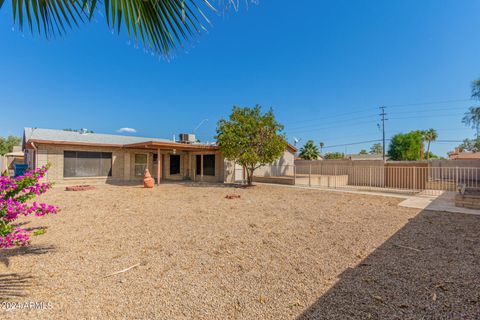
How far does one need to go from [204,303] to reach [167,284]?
66cm

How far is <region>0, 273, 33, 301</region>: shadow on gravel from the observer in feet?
8.37

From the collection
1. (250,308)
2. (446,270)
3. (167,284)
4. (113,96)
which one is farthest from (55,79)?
(446,270)

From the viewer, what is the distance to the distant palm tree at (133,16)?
4.37 feet

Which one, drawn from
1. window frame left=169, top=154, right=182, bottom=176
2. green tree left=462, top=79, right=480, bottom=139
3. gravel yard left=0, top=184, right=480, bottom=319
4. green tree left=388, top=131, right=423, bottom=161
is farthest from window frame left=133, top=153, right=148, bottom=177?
green tree left=388, top=131, right=423, bottom=161

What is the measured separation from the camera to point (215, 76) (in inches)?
861

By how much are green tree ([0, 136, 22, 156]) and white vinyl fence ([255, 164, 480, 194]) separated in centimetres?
4608

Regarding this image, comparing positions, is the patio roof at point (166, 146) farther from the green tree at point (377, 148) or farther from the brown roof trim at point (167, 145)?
the green tree at point (377, 148)

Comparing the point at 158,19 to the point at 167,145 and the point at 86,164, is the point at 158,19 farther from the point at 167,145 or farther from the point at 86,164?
the point at 86,164

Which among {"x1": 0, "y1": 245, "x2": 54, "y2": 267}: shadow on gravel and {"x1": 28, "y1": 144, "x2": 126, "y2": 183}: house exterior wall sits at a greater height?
{"x1": 28, "y1": 144, "x2": 126, "y2": 183}: house exterior wall

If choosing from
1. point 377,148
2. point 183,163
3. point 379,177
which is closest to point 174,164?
point 183,163

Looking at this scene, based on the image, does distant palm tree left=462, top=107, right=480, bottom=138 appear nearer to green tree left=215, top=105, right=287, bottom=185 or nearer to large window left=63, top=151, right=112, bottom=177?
green tree left=215, top=105, right=287, bottom=185

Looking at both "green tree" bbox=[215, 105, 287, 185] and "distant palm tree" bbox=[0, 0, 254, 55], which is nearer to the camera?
"distant palm tree" bbox=[0, 0, 254, 55]

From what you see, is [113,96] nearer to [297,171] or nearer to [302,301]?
[297,171]

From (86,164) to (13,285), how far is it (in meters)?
A: 13.5
